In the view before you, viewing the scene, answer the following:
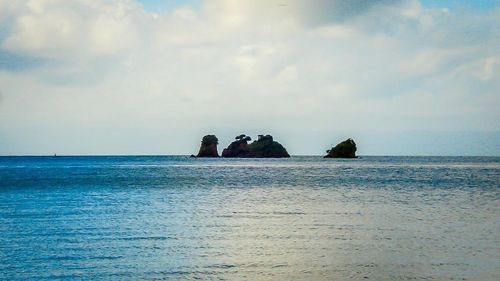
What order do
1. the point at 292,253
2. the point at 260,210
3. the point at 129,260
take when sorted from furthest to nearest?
the point at 260,210 → the point at 292,253 → the point at 129,260

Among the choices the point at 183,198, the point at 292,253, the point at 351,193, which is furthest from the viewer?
the point at 351,193

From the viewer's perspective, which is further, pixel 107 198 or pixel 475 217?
pixel 107 198

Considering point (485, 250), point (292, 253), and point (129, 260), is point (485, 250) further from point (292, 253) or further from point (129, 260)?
point (129, 260)

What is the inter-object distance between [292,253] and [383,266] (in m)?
4.06

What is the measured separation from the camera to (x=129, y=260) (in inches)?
900

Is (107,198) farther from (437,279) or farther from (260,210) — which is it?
(437,279)

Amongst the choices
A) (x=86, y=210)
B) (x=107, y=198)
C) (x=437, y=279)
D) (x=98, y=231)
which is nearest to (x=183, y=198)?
(x=107, y=198)

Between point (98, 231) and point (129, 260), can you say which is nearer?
point (129, 260)

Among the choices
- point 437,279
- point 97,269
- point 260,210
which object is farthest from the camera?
point 260,210

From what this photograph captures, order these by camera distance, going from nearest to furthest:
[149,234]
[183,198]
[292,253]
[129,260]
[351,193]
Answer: [129,260]
[292,253]
[149,234]
[183,198]
[351,193]

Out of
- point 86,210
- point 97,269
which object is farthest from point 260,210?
point 97,269

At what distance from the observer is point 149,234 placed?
30.3 metres

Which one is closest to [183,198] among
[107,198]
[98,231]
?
[107,198]

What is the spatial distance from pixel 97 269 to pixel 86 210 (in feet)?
75.7
